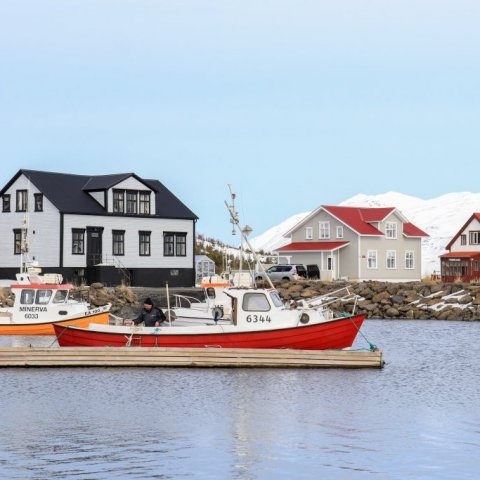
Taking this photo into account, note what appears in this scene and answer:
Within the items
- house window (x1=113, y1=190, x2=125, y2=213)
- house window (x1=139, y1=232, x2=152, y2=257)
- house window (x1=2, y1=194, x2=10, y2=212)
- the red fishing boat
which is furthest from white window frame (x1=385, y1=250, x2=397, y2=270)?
the red fishing boat

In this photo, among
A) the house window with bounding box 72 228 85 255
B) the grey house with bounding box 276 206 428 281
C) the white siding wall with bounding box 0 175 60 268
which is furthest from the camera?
the grey house with bounding box 276 206 428 281

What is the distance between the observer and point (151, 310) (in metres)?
34.2

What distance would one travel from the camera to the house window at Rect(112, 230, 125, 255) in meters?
74.7

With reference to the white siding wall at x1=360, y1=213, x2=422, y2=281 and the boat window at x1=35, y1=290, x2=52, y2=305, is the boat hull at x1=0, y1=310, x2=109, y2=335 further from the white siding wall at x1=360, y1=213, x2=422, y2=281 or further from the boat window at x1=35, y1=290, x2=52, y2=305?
the white siding wall at x1=360, y1=213, x2=422, y2=281

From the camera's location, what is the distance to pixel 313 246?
89.9m

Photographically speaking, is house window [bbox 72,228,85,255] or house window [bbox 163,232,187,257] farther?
house window [bbox 163,232,187,257]

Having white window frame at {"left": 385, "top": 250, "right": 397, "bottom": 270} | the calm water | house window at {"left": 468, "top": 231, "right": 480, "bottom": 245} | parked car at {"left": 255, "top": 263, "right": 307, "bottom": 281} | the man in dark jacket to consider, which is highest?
house window at {"left": 468, "top": 231, "right": 480, "bottom": 245}

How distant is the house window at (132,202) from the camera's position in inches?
Result: 3002

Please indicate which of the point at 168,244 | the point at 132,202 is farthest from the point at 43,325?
the point at 168,244

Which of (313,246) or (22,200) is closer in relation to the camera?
(22,200)

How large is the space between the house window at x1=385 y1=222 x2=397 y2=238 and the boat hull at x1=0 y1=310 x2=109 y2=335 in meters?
49.7

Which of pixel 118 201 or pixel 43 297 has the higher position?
pixel 118 201

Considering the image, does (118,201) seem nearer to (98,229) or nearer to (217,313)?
(98,229)

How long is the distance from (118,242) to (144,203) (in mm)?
3813
